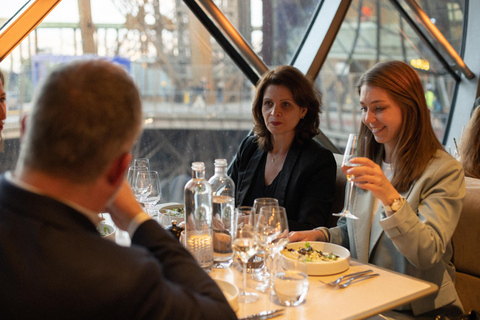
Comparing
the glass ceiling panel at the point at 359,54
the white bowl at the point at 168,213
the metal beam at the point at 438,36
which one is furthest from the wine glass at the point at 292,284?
the metal beam at the point at 438,36

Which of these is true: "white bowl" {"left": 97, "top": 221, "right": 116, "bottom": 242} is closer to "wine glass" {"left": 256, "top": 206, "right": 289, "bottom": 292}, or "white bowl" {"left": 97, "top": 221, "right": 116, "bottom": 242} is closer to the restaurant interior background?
"wine glass" {"left": 256, "top": 206, "right": 289, "bottom": 292}

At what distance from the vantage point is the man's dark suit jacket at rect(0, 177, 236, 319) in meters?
0.84

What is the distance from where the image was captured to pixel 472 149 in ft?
9.43

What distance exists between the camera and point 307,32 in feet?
14.7

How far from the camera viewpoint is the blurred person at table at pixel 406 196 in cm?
184

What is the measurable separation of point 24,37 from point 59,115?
2361 mm

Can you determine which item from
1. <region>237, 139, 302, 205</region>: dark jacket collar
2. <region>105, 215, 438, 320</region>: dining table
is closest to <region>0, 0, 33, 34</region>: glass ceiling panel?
<region>237, 139, 302, 205</region>: dark jacket collar

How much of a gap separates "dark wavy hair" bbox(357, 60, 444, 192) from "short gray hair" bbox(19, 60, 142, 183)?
1.47 meters

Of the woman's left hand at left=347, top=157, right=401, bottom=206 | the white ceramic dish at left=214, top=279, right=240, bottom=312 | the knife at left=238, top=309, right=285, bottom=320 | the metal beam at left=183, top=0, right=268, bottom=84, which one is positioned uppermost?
the metal beam at left=183, top=0, right=268, bottom=84

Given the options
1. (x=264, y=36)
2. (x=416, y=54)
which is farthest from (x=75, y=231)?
(x=416, y=54)

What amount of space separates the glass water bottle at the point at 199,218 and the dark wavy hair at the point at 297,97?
4.16 feet

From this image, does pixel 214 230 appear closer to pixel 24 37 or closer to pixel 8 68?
pixel 24 37

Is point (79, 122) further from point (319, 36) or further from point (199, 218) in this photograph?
point (319, 36)

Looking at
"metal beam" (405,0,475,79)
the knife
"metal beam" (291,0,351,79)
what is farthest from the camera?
"metal beam" (405,0,475,79)
